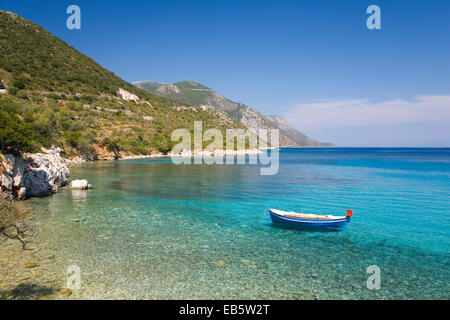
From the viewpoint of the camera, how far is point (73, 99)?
95.4 meters

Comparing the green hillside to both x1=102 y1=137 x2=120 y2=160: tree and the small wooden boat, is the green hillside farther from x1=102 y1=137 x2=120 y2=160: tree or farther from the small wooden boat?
the small wooden boat

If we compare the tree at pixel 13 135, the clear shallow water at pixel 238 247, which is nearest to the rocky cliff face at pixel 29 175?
the tree at pixel 13 135

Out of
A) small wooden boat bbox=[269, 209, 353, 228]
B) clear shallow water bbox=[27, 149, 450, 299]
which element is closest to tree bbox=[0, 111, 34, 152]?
clear shallow water bbox=[27, 149, 450, 299]

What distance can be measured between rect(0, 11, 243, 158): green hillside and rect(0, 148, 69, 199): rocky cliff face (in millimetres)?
27721

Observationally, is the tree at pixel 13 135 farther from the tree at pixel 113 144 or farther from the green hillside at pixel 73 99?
the tree at pixel 113 144

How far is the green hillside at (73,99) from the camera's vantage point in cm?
7419

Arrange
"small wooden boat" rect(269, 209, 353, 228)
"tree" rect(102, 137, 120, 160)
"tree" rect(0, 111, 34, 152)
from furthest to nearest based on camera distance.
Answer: "tree" rect(102, 137, 120, 160), "tree" rect(0, 111, 34, 152), "small wooden boat" rect(269, 209, 353, 228)

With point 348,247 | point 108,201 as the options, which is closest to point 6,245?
point 108,201

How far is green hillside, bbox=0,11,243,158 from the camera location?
243 feet

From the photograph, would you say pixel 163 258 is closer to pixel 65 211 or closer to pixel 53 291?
pixel 53 291

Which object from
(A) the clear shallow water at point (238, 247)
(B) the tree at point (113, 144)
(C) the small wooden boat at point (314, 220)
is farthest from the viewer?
(B) the tree at point (113, 144)

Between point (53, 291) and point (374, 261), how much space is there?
14813mm

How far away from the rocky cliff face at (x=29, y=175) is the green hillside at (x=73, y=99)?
2772 centimetres

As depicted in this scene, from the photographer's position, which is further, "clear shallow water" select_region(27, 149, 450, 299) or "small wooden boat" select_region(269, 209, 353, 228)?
"small wooden boat" select_region(269, 209, 353, 228)
